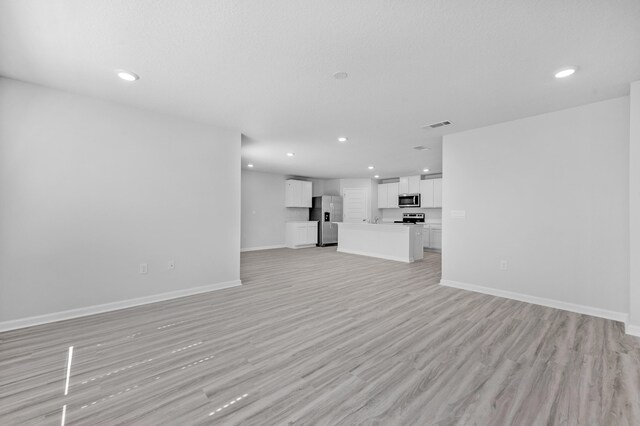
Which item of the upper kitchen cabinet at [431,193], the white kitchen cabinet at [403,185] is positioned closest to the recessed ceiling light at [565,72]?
the upper kitchen cabinet at [431,193]

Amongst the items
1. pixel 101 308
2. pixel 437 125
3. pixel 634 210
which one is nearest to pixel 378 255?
pixel 437 125

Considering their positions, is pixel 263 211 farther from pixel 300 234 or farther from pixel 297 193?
pixel 300 234

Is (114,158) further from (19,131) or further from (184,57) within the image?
(184,57)

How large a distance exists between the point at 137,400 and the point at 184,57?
8.67ft

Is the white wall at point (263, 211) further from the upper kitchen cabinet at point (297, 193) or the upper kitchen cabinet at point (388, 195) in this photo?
the upper kitchen cabinet at point (388, 195)

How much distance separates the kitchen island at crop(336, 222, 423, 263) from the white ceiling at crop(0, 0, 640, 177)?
3.53 m

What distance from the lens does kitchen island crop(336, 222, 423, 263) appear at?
6555mm

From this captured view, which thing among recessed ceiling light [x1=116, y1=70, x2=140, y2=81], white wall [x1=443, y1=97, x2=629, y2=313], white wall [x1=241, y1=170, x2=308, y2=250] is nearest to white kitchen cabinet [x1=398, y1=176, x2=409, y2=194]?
white wall [x1=241, y1=170, x2=308, y2=250]

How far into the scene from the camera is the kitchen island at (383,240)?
655 centimetres

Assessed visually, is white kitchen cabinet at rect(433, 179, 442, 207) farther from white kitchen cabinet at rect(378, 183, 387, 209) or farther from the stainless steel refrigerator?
the stainless steel refrigerator

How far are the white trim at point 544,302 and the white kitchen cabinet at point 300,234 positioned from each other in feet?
18.1

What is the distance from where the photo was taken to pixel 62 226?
289cm

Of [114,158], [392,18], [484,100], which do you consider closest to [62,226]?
[114,158]

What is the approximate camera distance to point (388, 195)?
9766 mm
